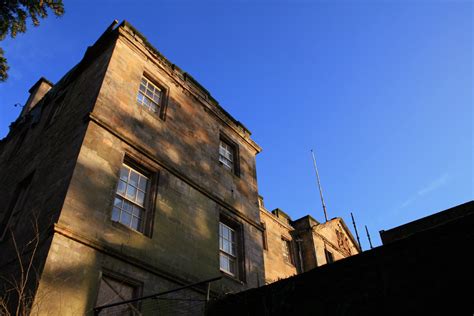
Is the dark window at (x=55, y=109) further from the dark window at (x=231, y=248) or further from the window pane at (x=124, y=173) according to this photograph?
the dark window at (x=231, y=248)

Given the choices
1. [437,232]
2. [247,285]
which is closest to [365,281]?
[437,232]

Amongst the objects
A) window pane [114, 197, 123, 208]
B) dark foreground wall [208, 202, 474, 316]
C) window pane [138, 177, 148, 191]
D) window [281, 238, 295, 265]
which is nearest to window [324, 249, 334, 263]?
window [281, 238, 295, 265]

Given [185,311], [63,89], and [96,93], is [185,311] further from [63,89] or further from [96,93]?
[63,89]

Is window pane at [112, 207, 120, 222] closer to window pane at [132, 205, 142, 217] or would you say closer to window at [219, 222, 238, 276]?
window pane at [132, 205, 142, 217]

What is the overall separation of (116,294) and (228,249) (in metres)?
4.45

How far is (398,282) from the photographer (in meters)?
4.89

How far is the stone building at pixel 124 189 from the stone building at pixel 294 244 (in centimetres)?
579

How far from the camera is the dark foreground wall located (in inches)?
176

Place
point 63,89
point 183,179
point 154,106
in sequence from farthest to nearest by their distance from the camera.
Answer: point 63,89, point 154,106, point 183,179

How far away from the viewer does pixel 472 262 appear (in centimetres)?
444

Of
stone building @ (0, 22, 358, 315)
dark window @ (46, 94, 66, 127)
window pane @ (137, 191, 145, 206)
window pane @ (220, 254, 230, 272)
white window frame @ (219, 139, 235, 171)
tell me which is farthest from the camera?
white window frame @ (219, 139, 235, 171)

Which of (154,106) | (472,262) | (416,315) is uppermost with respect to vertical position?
(154,106)

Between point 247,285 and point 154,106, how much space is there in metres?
6.21

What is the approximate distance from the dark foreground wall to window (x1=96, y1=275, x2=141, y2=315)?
3.09m
